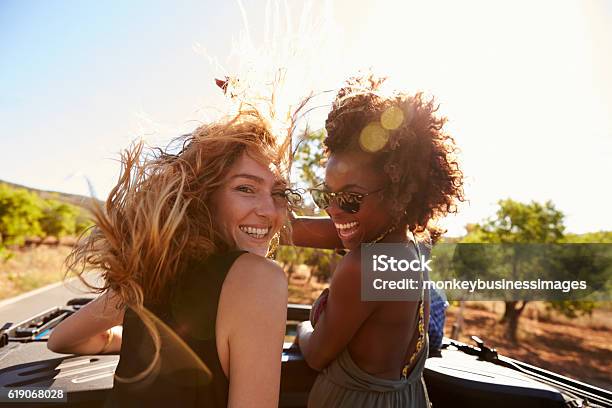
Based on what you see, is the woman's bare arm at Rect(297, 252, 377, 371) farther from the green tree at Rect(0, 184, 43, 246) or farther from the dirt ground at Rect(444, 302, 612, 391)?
the green tree at Rect(0, 184, 43, 246)

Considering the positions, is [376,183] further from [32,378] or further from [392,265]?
[32,378]

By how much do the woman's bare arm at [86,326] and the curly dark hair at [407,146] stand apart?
3.87ft

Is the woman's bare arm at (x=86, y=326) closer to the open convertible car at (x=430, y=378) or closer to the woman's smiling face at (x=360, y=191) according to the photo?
the open convertible car at (x=430, y=378)

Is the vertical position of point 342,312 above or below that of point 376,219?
below

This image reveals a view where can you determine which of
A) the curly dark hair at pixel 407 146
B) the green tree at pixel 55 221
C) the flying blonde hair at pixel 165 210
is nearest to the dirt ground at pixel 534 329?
the flying blonde hair at pixel 165 210

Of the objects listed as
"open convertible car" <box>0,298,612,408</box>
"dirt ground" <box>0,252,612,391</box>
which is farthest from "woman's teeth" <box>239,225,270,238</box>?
"dirt ground" <box>0,252,612,391</box>

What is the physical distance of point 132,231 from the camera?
142 centimetres

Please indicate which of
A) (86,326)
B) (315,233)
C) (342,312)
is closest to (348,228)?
(342,312)

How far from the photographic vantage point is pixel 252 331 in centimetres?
115

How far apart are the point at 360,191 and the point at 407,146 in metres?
0.27

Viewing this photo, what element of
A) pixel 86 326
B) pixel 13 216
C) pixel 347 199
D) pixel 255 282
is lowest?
pixel 86 326

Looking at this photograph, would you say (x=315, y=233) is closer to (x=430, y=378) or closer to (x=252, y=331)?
(x=430, y=378)

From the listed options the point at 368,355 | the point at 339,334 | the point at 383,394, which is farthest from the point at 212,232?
the point at 383,394

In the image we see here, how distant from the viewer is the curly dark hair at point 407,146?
1739 mm
